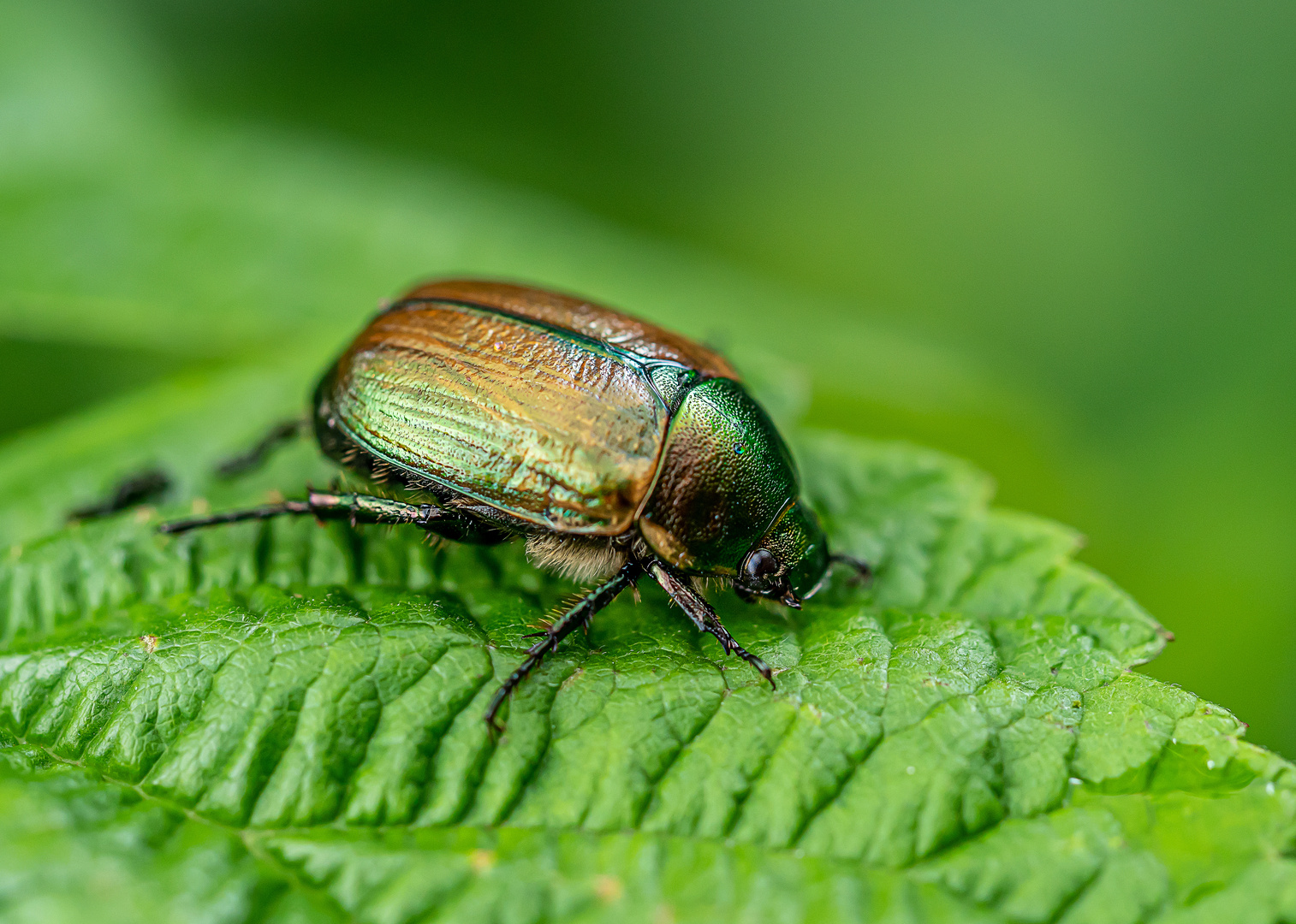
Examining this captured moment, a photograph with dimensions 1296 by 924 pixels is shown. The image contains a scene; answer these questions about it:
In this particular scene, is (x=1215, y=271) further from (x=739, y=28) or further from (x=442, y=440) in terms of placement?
(x=442, y=440)

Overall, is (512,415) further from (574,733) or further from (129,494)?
(129,494)

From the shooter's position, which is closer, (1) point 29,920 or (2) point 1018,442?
(1) point 29,920

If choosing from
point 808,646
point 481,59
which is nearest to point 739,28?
point 481,59

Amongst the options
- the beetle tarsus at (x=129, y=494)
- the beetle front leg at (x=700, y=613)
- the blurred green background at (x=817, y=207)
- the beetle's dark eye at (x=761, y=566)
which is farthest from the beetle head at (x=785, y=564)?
the beetle tarsus at (x=129, y=494)

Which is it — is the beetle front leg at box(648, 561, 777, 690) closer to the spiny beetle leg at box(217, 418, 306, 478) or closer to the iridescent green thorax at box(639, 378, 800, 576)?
the iridescent green thorax at box(639, 378, 800, 576)

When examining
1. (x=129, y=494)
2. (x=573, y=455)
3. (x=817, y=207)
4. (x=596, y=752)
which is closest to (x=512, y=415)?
(x=573, y=455)

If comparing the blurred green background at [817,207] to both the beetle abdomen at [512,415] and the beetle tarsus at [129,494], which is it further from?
the beetle abdomen at [512,415]
